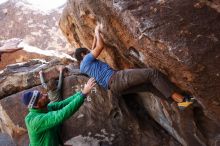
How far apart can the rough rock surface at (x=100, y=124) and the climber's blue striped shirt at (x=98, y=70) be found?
2.31 m

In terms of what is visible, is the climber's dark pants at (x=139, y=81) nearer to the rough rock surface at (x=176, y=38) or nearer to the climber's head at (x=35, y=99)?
the rough rock surface at (x=176, y=38)

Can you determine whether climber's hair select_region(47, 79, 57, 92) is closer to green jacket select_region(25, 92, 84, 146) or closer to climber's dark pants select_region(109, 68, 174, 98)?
climber's dark pants select_region(109, 68, 174, 98)

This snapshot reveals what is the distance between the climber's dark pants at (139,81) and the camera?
725cm

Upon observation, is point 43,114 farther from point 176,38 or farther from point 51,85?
point 51,85

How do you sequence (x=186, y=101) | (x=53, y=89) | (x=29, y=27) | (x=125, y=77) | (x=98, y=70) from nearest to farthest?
(x=186, y=101), (x=125, y=77), (x=98, y=70), (x=53, y=89), (x=29, y=27)

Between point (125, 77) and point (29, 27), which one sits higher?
point (29, 27)

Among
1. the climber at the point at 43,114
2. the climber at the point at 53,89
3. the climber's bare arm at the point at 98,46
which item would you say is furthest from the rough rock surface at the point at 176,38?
the climber at the point at 53,89

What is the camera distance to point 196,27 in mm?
6438

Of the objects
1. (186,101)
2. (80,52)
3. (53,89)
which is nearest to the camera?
(186,101)

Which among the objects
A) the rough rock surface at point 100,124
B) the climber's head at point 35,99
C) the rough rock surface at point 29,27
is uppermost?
the rough rock surface at point 29,27

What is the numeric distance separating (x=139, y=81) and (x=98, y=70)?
43.4 inches

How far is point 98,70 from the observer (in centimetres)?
813

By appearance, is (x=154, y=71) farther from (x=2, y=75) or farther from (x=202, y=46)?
(x=2, y=75)

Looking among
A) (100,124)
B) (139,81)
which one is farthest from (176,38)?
(100,124)
